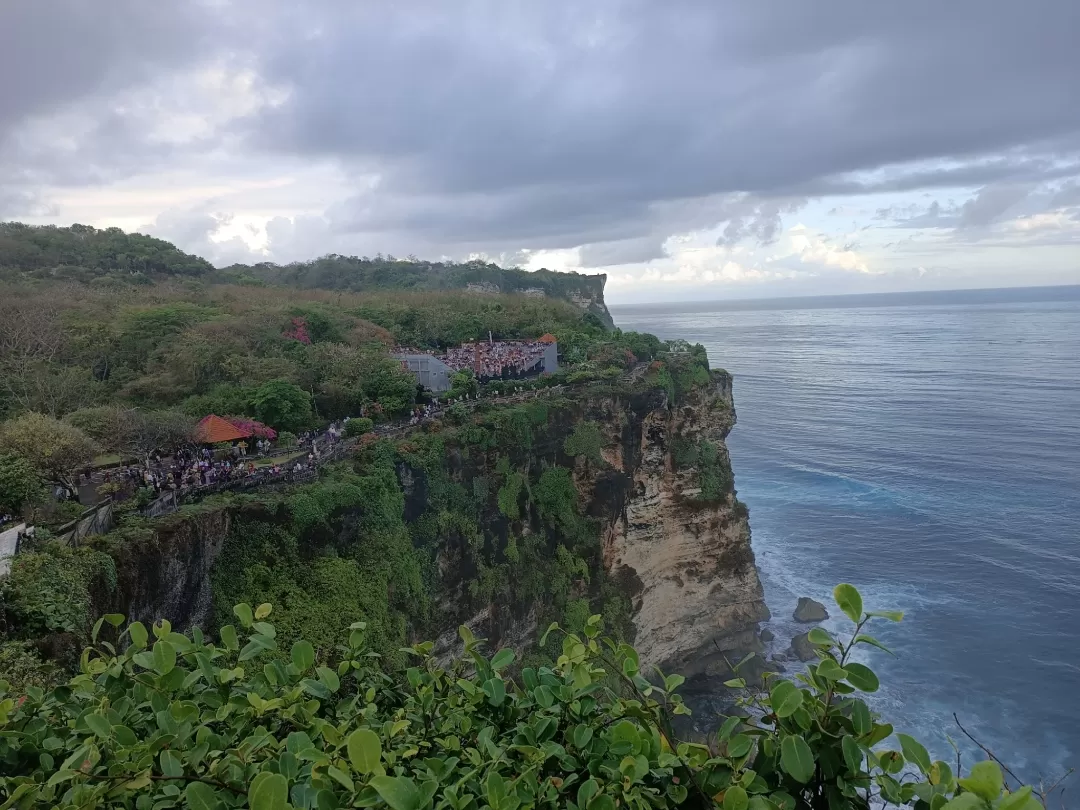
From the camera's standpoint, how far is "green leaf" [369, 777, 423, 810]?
2996 mm

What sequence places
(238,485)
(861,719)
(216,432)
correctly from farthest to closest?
(216,432) < (238,485) < (861,719)

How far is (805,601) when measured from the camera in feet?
106

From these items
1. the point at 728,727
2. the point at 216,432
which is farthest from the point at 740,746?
the point at 216,432

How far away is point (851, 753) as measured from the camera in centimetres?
337

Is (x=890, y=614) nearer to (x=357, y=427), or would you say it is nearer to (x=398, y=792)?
(x=398, y=792)

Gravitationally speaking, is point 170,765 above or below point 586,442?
above

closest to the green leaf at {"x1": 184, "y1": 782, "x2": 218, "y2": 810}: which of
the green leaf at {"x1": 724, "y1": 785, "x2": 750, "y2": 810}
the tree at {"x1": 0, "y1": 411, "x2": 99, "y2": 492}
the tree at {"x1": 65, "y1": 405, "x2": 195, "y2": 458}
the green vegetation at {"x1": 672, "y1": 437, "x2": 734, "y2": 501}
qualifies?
the green leaf at {"x1": 724, "y1": 785, "x2": 750, "y2": 810}

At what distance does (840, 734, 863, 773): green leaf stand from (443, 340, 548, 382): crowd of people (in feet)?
108

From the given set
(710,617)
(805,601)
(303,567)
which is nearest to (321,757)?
(303,567)

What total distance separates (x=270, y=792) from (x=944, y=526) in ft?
140

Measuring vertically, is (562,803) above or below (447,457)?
above

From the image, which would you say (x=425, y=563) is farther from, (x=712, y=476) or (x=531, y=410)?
(x=712, y=476)

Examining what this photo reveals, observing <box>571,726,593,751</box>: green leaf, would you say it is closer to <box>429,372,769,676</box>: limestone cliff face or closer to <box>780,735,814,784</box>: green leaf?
<box>780,735,814,784</box>: green leaf

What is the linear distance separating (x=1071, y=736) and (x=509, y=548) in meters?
20.4
